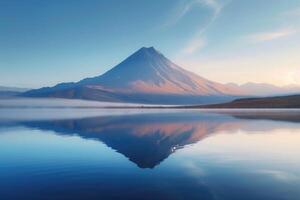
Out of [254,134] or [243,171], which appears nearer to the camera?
[243,171]

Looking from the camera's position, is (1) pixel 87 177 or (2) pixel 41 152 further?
(2) pixel 41 152

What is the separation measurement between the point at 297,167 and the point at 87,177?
11.0 metres

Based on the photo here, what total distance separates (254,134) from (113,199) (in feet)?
87.1

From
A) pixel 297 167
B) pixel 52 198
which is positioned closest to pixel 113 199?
pixel 52 198

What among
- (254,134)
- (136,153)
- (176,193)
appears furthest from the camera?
(254,134)

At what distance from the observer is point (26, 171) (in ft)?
63.9

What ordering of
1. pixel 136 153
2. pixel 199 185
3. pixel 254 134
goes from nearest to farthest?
pixel 199 185 → pixel 136 153 → pixel 254 134

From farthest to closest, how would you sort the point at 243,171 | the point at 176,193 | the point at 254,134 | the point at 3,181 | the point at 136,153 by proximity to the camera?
the point at 254,134 → the point at 136,153 → the point at 243,171 → the point at 3,181 → the point at 176,193

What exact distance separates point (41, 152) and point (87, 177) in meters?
10.2

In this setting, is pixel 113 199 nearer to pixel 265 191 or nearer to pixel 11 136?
pixel 265 191

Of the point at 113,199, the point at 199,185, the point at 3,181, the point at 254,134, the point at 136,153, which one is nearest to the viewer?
the point at 113,199

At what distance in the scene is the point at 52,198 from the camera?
13.6 m

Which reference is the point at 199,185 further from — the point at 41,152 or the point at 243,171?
the point at 41,152

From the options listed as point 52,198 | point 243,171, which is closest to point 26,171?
point 52,198
